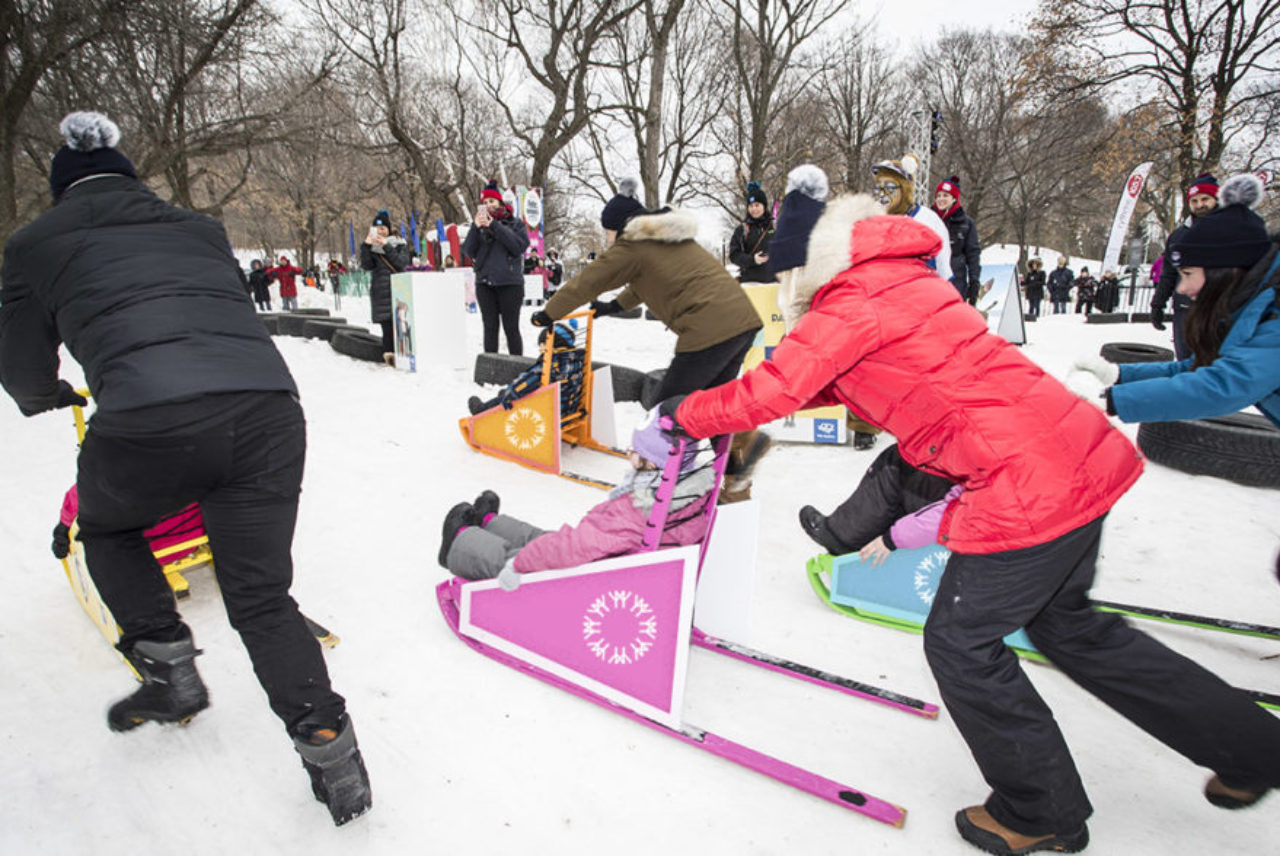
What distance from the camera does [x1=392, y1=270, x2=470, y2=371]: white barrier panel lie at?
7629mm

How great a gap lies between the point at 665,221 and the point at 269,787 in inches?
114

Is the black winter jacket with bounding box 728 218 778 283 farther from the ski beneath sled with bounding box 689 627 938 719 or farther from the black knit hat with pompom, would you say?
the ski beneath sled with bounding box 689 627 938 719

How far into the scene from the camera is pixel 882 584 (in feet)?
9.74

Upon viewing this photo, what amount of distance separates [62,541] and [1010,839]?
10.9ft

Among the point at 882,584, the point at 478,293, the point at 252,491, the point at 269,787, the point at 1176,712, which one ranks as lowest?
the point at 269,787

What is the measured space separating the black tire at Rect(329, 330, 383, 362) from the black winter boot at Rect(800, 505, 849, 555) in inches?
256

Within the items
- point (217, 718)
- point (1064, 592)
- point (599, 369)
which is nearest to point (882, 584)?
point (1064, 592)

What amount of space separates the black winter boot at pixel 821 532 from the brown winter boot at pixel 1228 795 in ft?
4.62

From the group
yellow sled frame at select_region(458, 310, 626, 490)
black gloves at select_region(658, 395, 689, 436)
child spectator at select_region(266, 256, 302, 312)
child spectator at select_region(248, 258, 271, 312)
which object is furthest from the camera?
child spectator at select_region(266, 256, 302, 312)

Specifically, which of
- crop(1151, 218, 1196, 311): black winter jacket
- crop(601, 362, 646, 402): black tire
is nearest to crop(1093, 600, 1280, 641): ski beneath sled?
crop(601, 362, 646, 402): black tire

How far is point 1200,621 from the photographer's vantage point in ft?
9.30

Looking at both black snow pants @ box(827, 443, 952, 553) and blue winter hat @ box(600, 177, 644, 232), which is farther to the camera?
blue winter hat @ box(600, 177, 644, 232)

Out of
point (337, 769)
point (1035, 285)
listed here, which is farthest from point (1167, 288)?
point (1035, 285)

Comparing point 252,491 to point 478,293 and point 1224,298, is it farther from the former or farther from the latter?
point 478,293
